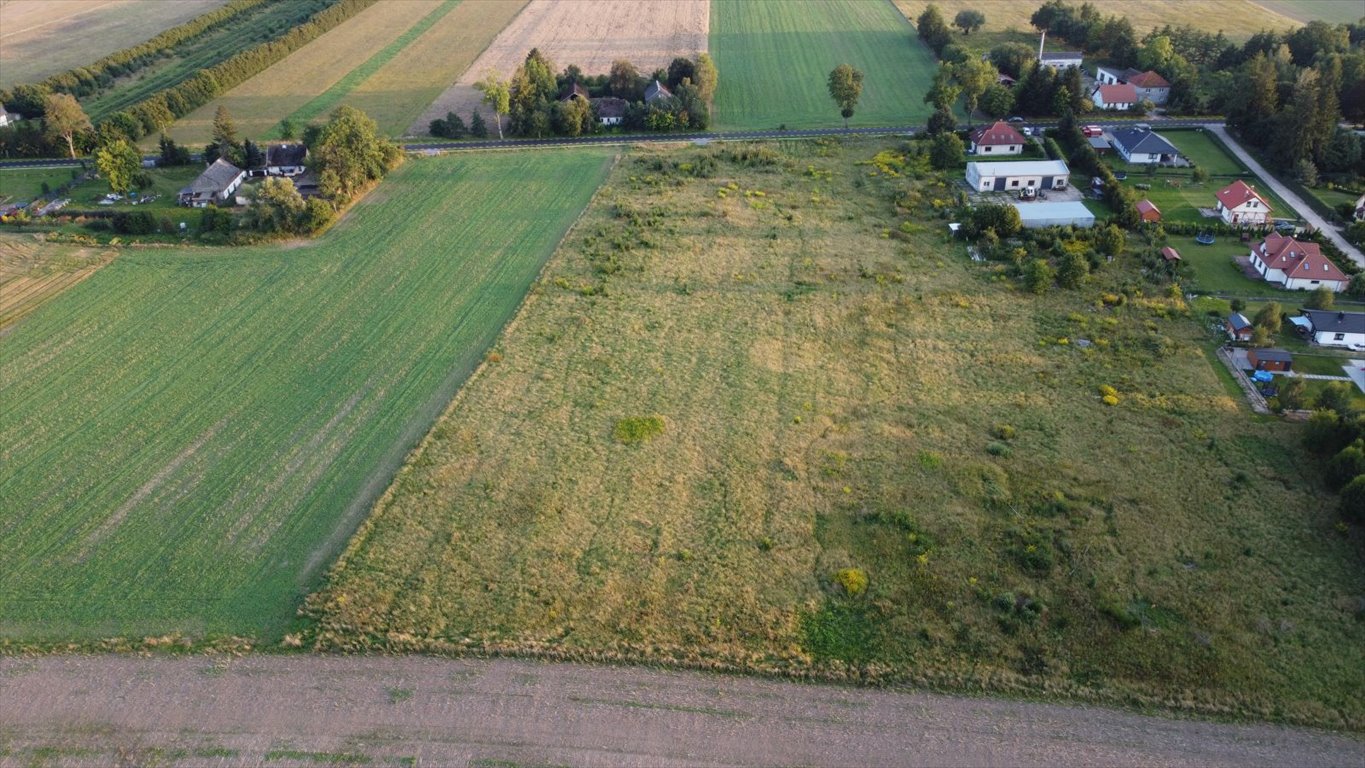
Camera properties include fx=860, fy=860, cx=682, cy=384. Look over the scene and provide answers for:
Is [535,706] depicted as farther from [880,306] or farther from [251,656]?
[880,306]

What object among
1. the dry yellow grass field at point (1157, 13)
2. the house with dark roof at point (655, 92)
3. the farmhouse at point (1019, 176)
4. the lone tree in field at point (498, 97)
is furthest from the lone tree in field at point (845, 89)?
the dry yellow grass field at point (1157, 13)

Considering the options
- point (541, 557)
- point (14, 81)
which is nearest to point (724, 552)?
point (541, 557)

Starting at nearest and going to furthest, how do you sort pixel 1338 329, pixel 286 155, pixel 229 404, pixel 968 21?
pixel 229 404 → pixel 1338 329 → pixel 286 155 → pixel 968 21

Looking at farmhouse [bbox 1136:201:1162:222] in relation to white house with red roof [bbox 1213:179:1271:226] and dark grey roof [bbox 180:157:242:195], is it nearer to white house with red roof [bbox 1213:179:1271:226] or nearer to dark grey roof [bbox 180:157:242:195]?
white house with red roof [bbox 1213:179:1271:226]

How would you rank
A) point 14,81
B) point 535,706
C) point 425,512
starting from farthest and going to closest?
point 14,81 → point 425,512 → point 535,706

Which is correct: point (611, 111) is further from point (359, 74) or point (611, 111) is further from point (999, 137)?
point (999, 137)

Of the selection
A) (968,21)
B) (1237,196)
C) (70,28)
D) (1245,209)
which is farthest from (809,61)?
(70,28)
